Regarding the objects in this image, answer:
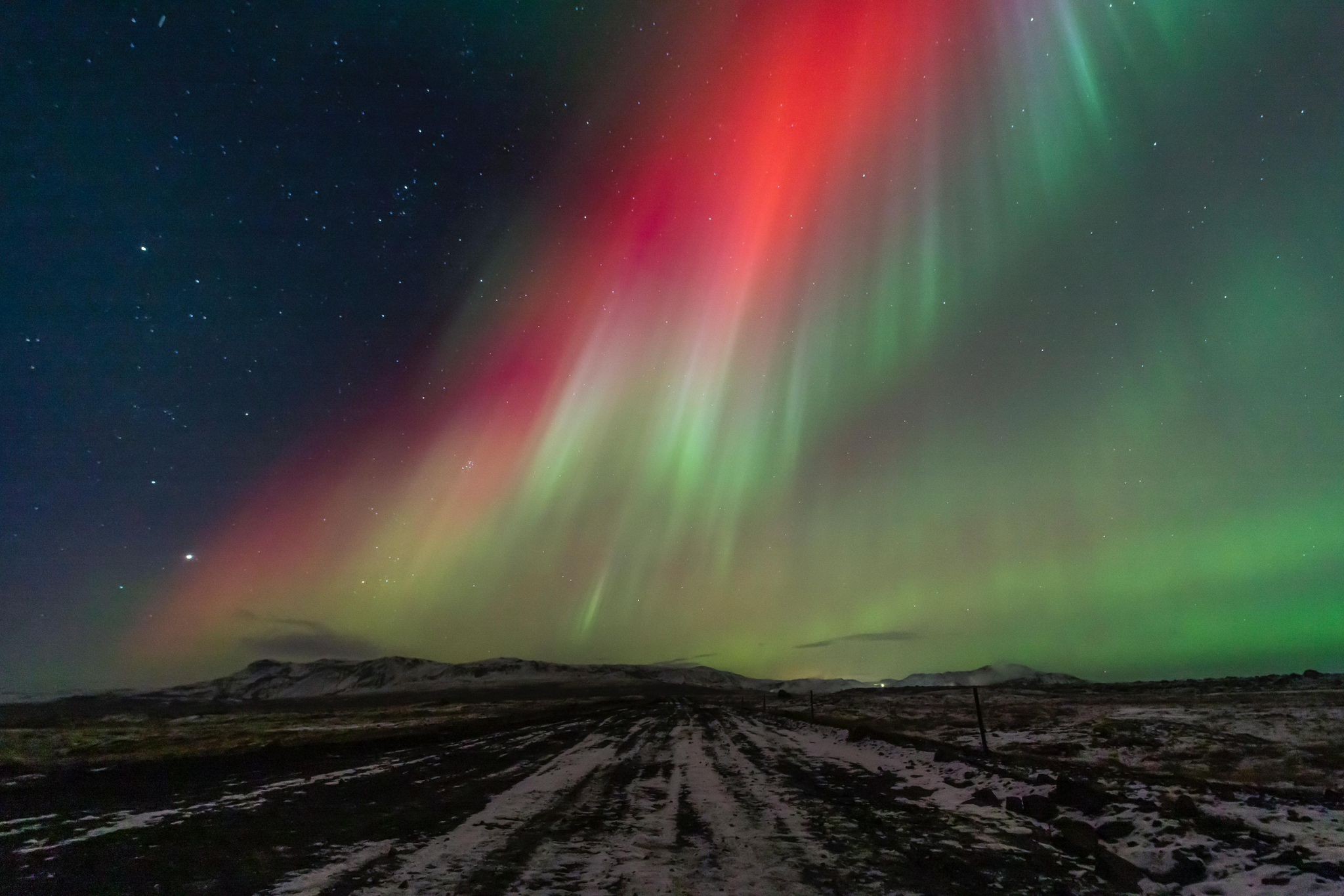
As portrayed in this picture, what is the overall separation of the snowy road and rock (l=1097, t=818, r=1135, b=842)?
0.13m

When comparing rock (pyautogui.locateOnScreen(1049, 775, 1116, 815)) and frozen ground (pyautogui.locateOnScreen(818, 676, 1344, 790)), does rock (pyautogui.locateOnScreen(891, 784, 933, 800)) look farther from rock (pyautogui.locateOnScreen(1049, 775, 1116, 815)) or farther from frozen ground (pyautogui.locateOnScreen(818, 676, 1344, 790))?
frozen ground (pyautogui.locateOnScreen(818, 676, 1344, 790))

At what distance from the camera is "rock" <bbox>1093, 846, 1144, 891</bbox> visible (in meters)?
7.47

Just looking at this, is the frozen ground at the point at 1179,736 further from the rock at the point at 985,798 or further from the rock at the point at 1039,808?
the rock at the point at 1039,808

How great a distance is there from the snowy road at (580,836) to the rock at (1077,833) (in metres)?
0.05

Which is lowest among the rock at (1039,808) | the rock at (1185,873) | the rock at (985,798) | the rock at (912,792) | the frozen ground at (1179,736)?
the frozen ground at (1179,736)

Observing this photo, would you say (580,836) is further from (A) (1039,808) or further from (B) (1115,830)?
(B) (1115,830)

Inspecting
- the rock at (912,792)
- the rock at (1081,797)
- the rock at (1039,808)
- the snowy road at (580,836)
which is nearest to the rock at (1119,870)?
the snowy road at (580,836)

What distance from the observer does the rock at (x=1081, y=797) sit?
35.5 feet

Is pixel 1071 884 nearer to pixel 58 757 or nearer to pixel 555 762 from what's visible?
pixel 555 762

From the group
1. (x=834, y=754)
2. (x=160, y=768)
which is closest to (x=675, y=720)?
(x=834, y=754)

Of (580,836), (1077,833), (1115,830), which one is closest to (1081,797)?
(1115,830)

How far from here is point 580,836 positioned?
10109 mm

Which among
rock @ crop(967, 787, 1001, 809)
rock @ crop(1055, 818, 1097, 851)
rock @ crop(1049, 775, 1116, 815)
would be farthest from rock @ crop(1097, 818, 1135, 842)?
rock @ crop(967, 787, 1001, 809)

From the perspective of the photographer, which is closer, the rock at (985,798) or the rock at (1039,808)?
the rock at (1039,808)
